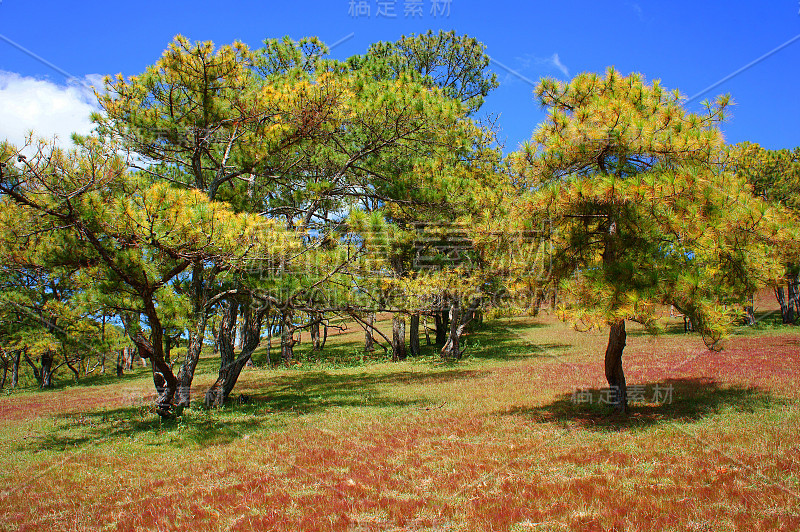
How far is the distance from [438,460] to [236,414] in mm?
5977

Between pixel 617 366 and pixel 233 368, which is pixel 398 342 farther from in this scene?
pixel 617 366

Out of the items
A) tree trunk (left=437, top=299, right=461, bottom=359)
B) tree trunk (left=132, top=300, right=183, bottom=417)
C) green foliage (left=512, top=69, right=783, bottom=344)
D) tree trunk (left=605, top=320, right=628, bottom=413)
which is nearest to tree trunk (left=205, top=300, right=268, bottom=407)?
tree trunk (left=132, top=300, right=183, bottom=417)

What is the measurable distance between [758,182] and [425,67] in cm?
1976

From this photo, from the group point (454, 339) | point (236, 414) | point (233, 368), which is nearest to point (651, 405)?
point (236, 414)

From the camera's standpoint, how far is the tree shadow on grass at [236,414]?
28.3 ft

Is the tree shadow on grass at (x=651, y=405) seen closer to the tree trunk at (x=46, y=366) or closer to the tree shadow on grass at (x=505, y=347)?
the tree shadow on grass at (x=505, y=347)

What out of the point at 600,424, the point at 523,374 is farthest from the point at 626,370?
the point at 600,424

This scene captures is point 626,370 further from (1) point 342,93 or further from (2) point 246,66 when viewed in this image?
(2) point 246,66

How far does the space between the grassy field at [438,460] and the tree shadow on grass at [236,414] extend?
0.27 ft

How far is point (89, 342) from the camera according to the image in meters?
22.8

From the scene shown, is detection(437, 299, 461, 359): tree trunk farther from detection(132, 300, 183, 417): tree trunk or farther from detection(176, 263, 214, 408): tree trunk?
detection(132, 300, 183, 417): tree trunk

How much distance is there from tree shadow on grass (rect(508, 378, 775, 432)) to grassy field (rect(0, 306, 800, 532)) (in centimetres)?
6

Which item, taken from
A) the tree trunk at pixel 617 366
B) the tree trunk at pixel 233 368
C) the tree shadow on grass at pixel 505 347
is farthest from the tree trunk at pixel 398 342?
the tree trunk at pixel 617 366

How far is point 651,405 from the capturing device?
864cm
